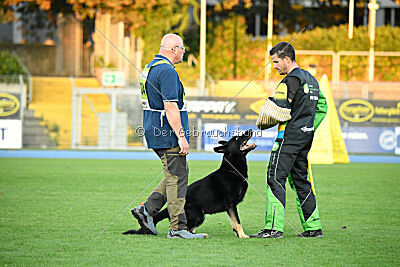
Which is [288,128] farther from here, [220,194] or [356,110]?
[356,110]

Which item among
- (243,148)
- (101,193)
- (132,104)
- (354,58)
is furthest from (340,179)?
(354,58)

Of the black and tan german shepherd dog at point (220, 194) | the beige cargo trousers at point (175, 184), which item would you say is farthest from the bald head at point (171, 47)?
the black and tan german shepherd dog at point (220, 194)

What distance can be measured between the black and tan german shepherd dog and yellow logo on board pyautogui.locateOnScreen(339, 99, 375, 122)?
1704 centimetres

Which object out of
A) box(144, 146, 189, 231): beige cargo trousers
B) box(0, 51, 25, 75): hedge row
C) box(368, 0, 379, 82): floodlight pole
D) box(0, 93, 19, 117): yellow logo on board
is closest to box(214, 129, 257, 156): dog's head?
box(144, 146, 189, 231): beige cargo trousers

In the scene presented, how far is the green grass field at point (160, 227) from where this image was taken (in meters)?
6.17

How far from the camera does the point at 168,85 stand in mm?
6820

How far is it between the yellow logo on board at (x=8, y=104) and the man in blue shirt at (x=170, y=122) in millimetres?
18074

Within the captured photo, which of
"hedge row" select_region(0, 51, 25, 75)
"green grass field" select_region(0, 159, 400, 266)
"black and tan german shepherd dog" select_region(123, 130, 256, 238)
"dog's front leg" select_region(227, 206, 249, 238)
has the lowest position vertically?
"green grass field" select_region(0, 159, 400, 266)

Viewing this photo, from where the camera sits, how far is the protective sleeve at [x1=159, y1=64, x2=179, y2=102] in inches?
268

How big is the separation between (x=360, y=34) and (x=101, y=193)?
22.6 metres

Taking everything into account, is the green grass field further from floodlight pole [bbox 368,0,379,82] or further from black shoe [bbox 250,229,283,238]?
floodlight pole [bbox 368,0,379,82]

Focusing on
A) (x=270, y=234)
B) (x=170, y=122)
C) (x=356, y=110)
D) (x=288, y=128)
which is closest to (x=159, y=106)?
(x=170, y=122)

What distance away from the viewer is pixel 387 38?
3145cm

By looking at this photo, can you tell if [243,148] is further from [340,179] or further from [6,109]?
[6,109]
